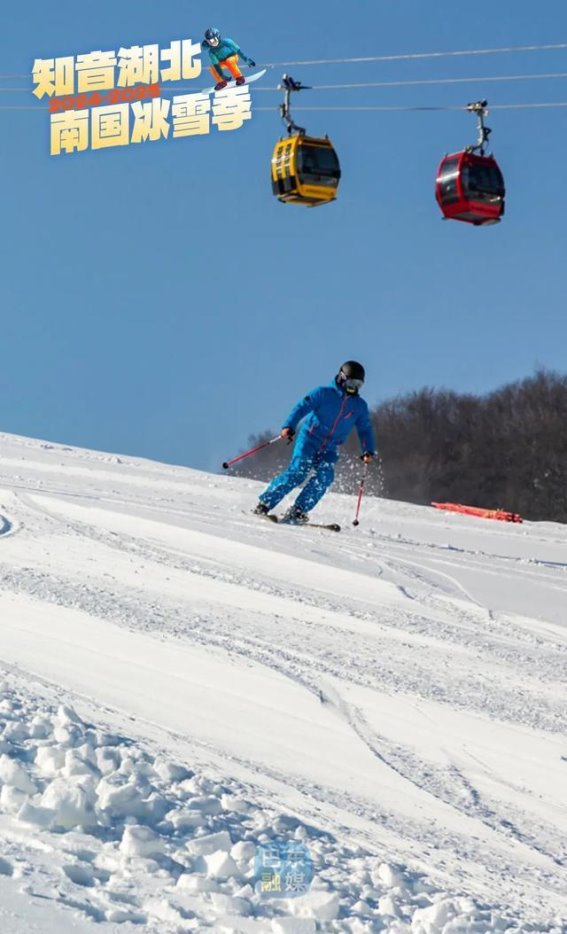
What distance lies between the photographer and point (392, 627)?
8.73 meters

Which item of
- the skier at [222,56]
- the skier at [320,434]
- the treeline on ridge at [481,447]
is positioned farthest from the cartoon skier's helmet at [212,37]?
the treeline on ridge at [481,447]

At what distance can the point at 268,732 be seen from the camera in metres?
5.87

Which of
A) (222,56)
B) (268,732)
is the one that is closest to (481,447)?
(222,56)

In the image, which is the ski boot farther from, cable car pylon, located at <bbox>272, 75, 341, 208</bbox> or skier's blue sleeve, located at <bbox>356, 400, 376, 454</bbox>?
cable car pylon, located at <bbox>272, 75, 341, 208</bbox>

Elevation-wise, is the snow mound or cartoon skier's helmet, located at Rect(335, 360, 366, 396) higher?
cartoon skier's helmet, located at Rect(335, 360, 366, 396)

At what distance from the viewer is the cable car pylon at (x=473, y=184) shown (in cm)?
1652

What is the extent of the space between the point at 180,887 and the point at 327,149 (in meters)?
14.1

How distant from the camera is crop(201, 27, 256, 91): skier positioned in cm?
1883

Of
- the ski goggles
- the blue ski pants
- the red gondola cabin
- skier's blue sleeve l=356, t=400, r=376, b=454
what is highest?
the red gondola cabin

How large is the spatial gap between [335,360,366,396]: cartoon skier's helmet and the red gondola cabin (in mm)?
4424

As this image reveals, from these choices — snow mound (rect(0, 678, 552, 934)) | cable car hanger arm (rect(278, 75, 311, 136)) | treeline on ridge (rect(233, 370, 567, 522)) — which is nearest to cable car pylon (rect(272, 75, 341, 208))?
cable car hanger arm (rect(278, 75, 311, 136))

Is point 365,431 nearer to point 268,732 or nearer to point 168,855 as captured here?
point 268,732

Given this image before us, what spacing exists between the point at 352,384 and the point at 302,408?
59 centimetres

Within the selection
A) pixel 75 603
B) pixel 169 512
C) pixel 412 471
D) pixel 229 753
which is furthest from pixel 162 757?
pixel 412 471
